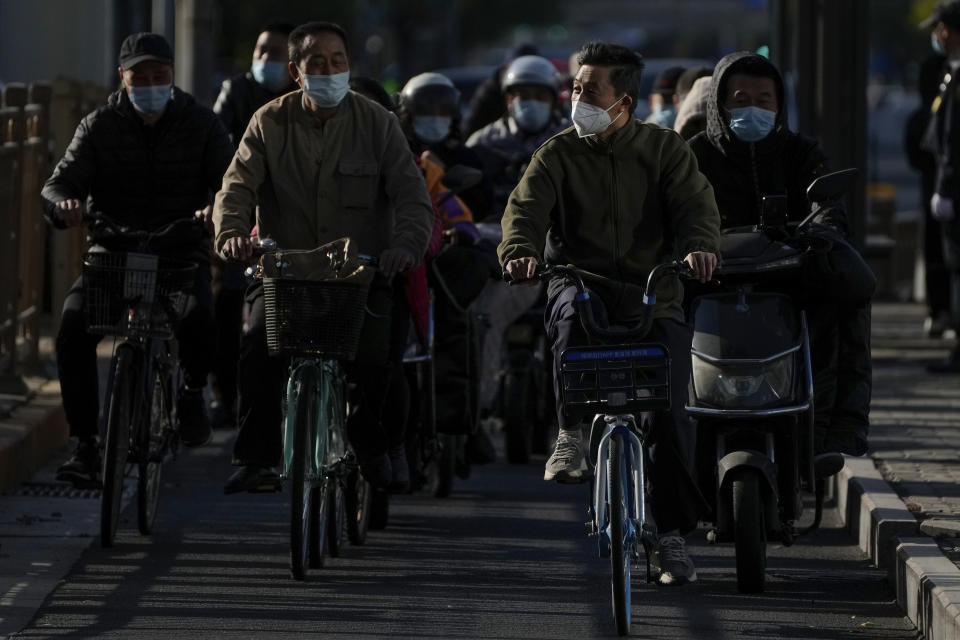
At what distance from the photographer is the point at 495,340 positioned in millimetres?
11516

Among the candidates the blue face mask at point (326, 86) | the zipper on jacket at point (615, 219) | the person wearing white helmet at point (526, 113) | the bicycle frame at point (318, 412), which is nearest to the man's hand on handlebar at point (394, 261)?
the bicycle frame at point (318, 412)

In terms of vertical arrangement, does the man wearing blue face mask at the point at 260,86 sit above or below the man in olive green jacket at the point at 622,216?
above

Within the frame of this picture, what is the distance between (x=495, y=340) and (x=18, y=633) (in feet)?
14.4

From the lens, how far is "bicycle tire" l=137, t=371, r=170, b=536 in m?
9.21

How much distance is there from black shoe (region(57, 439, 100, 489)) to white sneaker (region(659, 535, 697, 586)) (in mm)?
2453

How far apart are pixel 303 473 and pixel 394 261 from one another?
0.79 meters

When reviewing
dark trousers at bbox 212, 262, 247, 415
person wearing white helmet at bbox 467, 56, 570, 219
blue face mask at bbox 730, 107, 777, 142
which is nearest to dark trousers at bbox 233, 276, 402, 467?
blue face mask at bbox 730, 107, 777, 142

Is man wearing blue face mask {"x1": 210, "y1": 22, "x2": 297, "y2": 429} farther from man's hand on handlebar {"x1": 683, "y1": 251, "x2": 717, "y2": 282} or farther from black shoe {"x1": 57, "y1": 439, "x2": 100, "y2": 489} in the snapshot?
man's hand on handlebar {"x1": 683, "y1": 251, "x2": 717, "y2": 282}

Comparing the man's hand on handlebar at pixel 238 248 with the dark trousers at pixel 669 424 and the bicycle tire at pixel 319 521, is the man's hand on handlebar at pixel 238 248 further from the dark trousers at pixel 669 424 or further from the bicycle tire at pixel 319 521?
the dark trousers at pixel 669 424

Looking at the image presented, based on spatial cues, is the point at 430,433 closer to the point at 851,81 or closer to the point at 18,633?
the point at 18,633

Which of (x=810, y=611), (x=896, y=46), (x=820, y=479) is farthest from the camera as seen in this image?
(x=896, y=46)

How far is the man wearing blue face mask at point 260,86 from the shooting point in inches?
461

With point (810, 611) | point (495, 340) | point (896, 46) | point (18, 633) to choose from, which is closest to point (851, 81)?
point (495, 340)

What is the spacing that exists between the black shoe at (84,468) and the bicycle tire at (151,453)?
0.57 feet
